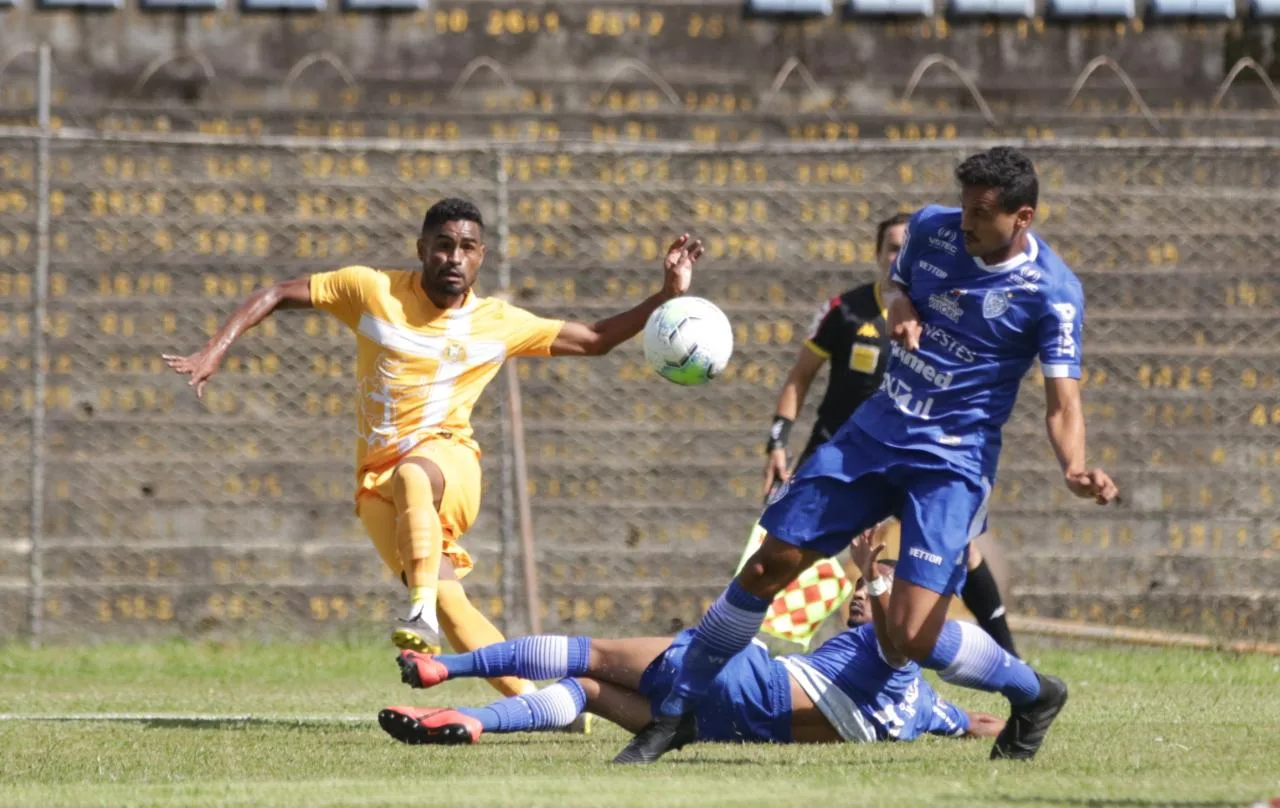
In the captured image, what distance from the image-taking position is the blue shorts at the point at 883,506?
6898mm

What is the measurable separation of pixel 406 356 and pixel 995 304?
2.84m

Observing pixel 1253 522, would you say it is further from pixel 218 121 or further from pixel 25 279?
pixel 25 279

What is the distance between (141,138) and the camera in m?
12.5

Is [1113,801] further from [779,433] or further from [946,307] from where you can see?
[779,433]

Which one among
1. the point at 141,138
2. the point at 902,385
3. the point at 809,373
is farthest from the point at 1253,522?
the point at 141,138

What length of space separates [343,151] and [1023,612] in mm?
5240

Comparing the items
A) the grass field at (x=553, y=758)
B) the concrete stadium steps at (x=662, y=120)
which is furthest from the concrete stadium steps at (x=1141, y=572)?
the concrete stadium steps at (x=662, y=120)

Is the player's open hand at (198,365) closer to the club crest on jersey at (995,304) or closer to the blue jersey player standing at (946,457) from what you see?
the blue jersey player standing at (946,457)

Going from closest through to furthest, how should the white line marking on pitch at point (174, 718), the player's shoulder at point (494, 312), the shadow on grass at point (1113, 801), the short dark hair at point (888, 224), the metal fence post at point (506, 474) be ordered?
the shadow on grass at point (1113, 801) < the white line marking on pitch at point (174, 718) < the player's shoulder at point (494, 312) < the short dark hair at point (888, 224) < the metal fence post at point (506, 474)

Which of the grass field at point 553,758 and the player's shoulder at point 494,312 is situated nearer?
the grass field at point 553,758

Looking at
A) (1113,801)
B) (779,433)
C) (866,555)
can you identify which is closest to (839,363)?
(779,433)

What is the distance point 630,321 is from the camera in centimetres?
887

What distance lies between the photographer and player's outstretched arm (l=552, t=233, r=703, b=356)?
332 inches

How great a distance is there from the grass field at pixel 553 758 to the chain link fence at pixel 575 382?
1.78 m
